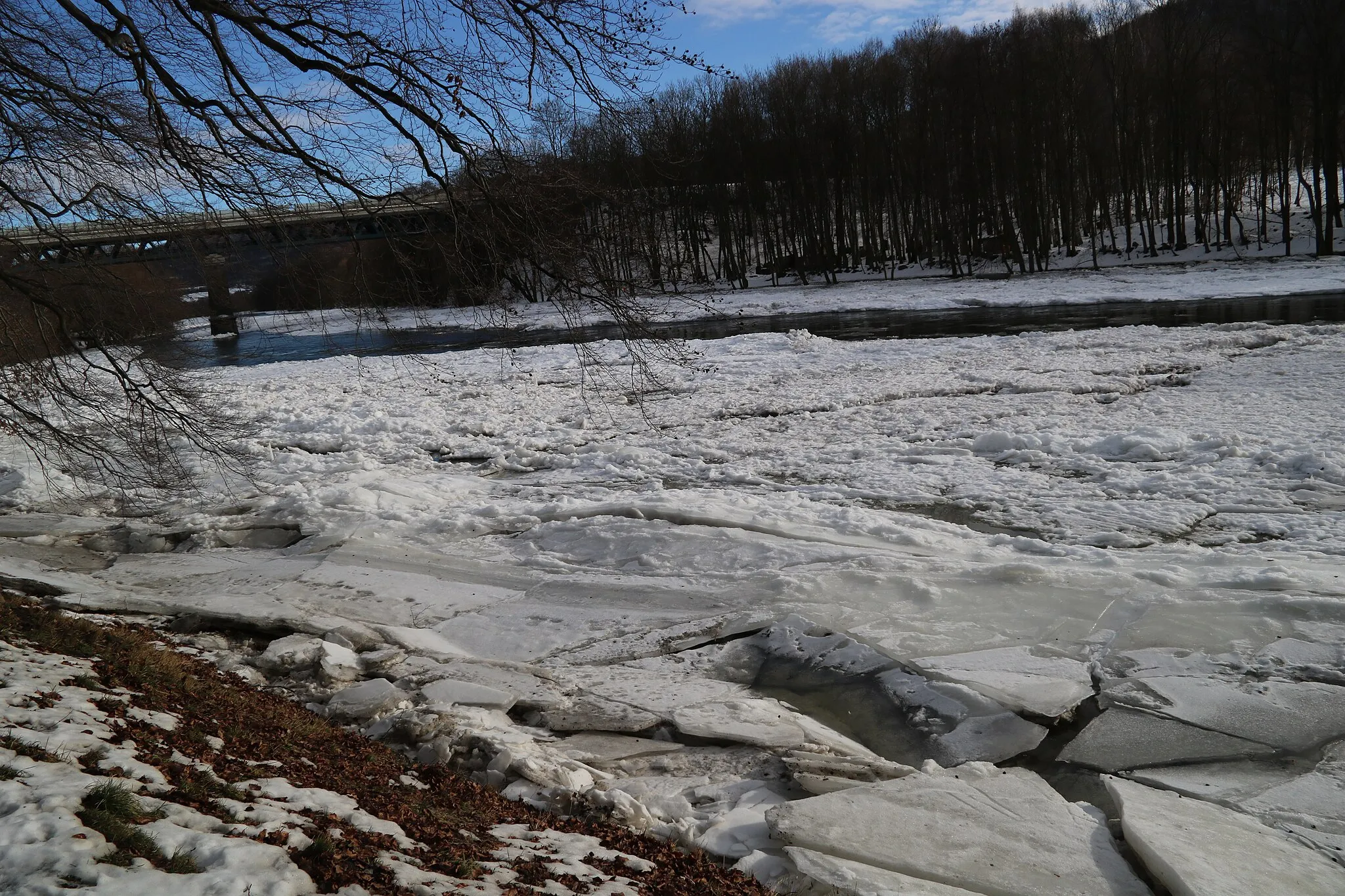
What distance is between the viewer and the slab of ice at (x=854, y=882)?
3.86m

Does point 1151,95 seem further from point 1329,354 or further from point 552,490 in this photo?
point 552,490

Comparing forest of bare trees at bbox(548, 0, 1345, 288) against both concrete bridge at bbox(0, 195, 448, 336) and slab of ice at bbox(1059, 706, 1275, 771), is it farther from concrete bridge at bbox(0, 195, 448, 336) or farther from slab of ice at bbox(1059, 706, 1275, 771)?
slab of ice at bbox(1059, 706, 1275, 771)

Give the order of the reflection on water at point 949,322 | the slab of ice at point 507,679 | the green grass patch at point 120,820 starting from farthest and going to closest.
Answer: the reflection on water at point 949,322, the slab of ice at point 507,679, the green grass patch at point 120,820

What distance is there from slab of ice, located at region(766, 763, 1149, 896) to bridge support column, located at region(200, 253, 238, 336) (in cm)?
515

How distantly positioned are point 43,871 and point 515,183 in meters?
3.95

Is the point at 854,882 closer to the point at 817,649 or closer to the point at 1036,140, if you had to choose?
the point at 817,649

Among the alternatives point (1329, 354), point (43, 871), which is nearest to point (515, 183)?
point (43, 871)

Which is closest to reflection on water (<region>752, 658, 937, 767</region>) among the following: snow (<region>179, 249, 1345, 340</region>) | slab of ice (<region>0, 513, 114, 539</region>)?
slab of ice (<region>0, 513, 114, 539</region>)

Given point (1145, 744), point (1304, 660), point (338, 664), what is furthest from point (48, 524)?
point (1304, 660)

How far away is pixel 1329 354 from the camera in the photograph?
15.3 m

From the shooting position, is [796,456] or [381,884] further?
[796,456]

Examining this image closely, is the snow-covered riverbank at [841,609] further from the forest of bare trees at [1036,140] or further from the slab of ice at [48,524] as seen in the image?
the forest of bare trees at [1036,140]

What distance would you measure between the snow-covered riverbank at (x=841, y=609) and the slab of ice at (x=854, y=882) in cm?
2

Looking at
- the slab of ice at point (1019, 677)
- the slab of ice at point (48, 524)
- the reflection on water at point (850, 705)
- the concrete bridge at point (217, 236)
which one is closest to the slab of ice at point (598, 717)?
the reflection on water at point (850, 705)
